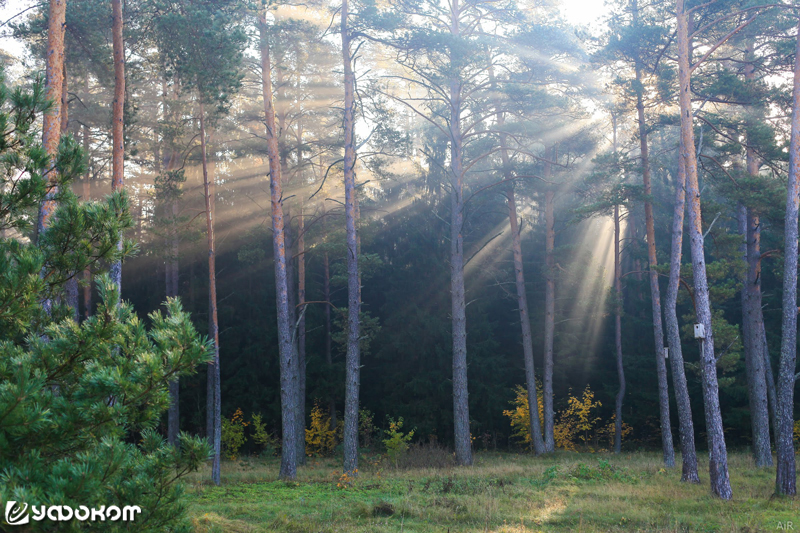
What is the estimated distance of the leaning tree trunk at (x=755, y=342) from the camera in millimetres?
14125

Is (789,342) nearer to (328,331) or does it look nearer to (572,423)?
(572,423)

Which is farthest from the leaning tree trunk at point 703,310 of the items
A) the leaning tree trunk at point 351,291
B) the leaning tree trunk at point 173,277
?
the leaning tree trunk at point 173,277

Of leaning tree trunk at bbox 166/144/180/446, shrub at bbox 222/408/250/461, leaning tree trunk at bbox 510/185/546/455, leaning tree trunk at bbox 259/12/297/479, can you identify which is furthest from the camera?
shrub at bbox 222/408/250/461

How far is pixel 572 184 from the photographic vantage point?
19453mm

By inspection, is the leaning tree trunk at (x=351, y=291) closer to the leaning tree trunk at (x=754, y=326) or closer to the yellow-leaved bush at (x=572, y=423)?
the yellow-leaved bush at (x=572, y=423)

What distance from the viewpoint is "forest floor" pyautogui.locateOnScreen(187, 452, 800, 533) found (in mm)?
7586

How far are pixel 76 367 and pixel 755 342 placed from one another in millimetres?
16192

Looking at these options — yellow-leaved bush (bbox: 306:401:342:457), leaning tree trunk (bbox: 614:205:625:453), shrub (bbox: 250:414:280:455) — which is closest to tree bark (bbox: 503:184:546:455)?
leaning tree trunk (bbox: 614:205:625:453)

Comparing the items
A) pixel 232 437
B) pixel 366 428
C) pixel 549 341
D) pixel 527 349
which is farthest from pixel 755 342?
pixel 232 437

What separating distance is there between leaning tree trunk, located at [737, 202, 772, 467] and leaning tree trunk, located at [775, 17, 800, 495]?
456 centimetres

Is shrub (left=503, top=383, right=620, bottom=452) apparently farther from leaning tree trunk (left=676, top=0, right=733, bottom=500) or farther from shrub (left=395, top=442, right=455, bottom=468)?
leaning tree trunk (left=676, top=0, right=733, bottom=500)

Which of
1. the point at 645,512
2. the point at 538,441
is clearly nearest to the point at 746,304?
the point at 538,441

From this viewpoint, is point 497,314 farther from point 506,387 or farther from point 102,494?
point 102,494

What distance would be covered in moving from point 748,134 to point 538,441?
11.9m
